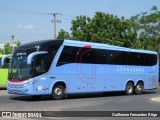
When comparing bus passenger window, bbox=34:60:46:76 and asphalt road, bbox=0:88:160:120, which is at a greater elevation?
bus passenger window, bbox=34:60:46:76

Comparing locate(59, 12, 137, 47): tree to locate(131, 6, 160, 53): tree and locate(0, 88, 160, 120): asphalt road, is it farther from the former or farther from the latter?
locate(0, 88, 160, 120): asphalt road

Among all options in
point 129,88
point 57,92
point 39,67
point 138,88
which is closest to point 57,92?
point 57,92

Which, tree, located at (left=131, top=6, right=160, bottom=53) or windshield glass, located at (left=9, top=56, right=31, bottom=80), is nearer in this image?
windshield glass, located at (left=9, top=56, right=31, bottom=80)

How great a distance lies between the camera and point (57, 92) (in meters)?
21.2

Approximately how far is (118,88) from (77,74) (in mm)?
4270

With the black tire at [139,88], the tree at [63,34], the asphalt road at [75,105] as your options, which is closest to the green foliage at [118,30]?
the tree at [63,34]

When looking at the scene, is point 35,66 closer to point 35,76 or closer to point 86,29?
point 35,76

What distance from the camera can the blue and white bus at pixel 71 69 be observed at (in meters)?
20.2

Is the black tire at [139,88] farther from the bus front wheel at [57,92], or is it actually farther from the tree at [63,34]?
the tree at [63,34]

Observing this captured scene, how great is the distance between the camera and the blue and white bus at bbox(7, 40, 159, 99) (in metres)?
20.2

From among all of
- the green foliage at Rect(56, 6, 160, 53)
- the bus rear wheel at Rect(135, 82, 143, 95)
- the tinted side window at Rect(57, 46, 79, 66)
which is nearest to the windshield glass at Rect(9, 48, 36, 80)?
the tinted side window at Rect(57, 46, 79, 66)

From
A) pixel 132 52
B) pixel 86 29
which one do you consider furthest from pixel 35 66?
pixel 86 29

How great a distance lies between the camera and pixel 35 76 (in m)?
20.0

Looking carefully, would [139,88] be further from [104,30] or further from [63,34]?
[63,34]
